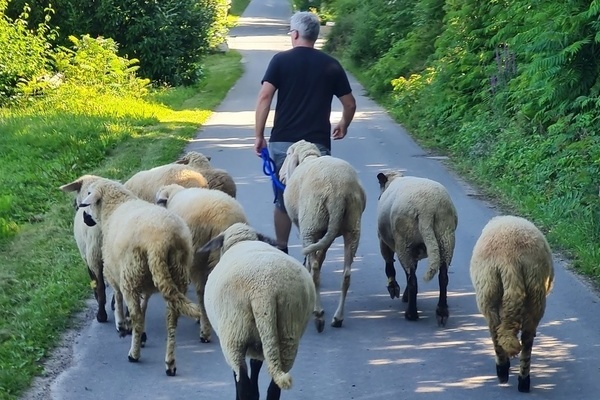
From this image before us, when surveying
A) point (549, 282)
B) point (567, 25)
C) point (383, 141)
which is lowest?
point (383, 141)

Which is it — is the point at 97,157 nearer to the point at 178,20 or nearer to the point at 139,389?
the point at 139,389

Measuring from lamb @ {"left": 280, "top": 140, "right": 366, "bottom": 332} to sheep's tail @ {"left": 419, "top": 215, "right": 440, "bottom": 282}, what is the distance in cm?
53

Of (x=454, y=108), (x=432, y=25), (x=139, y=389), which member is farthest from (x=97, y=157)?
(x=432, y=25)

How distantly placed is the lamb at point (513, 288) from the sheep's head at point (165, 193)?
9.01 feet

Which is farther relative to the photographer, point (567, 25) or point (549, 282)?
point (567, 25)

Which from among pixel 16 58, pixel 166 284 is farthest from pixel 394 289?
pixel 16 58

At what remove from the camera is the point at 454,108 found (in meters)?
18.7

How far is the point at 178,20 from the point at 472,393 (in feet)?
75.7

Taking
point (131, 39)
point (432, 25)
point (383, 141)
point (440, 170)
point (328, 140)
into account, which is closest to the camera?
point (328, 140)

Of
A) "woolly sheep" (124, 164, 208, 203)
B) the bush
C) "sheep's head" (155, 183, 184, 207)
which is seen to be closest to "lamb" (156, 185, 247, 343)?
"sheep's head" (155, 183, 184, 207)

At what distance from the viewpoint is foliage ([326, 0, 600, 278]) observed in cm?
1172

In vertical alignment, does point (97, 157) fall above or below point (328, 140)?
below

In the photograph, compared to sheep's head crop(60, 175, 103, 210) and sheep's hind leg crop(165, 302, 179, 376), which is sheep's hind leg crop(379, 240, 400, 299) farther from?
sheep's head crop(60, 175, 103, 210)

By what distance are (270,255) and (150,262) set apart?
1.27 meters
